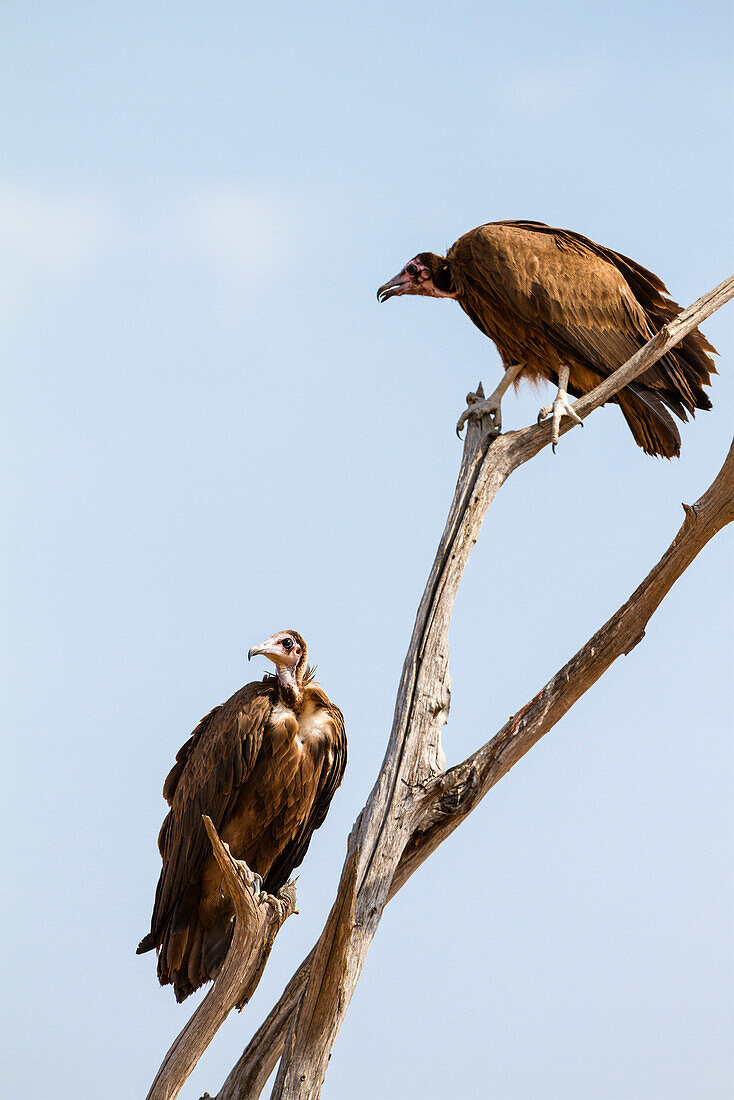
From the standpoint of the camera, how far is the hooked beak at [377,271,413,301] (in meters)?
5.61

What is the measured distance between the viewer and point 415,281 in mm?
5609

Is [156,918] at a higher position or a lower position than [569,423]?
lower

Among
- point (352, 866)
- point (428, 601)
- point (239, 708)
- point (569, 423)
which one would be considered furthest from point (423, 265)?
point (352, 866)

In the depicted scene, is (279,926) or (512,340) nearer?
(279,926)

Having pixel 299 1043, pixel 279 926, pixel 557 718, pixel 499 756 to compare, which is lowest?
pixel 299 1043

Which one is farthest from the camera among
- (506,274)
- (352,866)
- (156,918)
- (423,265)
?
(423,265)

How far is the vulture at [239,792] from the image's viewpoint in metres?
4.74

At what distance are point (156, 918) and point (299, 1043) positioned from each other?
0.96 meters

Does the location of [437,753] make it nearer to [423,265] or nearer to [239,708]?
[239,708]

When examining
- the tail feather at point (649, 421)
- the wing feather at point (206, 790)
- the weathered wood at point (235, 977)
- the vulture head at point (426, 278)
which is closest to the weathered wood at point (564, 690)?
the weathered wood at point (235, 977)

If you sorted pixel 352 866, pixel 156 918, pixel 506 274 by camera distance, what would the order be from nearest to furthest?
pixel 352 866
pixel 156 918
pixel 506 274

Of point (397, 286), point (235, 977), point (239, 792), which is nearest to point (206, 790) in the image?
point (239, 792)

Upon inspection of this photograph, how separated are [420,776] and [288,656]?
811mm

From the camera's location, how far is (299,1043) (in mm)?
4211
